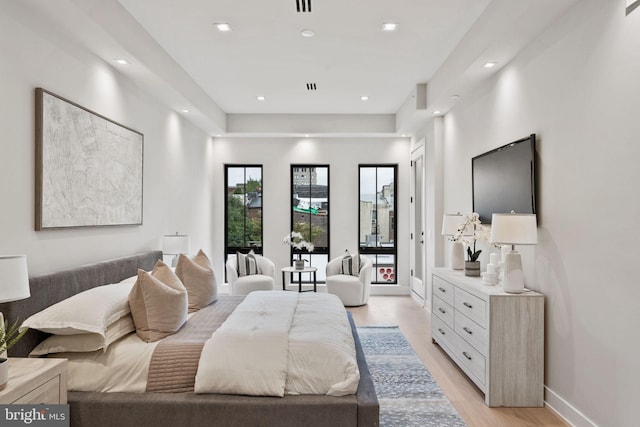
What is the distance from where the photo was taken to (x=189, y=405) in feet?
7.23

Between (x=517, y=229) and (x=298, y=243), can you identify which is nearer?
(x=517, y=229)

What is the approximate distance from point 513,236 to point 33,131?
10.3 feet

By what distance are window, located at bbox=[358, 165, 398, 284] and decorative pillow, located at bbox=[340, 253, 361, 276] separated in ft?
2.63

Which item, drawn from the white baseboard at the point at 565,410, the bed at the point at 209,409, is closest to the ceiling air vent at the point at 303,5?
the bed at the point at 209,409

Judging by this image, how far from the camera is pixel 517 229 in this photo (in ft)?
9.09

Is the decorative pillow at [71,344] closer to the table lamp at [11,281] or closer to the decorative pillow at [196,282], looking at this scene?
the table lamp at [11,281]

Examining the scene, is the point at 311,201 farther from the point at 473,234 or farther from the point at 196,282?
the point at 196,282

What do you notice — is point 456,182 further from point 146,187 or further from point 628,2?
point 146,187

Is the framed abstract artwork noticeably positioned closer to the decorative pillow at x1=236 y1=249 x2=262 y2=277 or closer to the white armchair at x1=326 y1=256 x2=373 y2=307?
the decorative pillow at x1=236 y1=249 x2=262 y2=277

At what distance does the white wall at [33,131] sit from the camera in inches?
94.4

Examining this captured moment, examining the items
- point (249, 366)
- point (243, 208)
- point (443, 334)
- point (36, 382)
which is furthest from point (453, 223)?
point (243, 208)

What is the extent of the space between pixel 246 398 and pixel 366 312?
11.8ft

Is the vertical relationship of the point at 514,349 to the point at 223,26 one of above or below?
below

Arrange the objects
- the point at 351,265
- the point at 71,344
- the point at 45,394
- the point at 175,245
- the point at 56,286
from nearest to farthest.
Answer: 1. the point at 45,394
2. the point at 71,344
3. the point at 56,286
4. the point at 175,245
5. the point at 351,265
